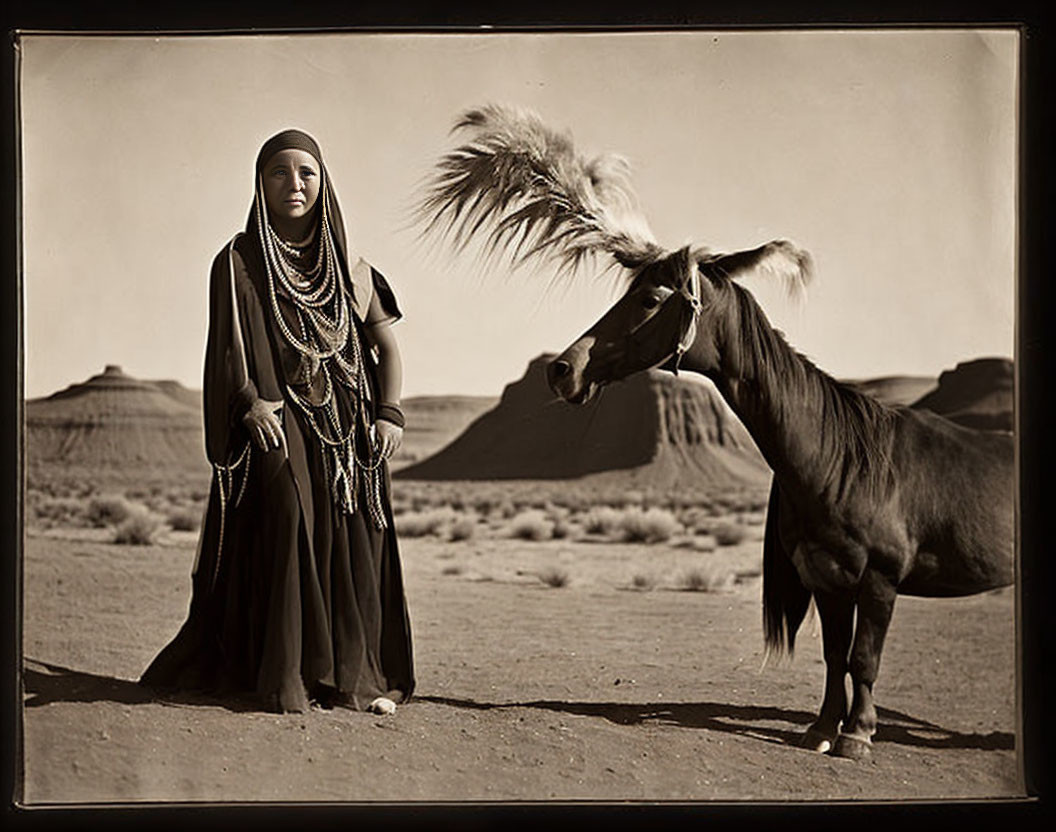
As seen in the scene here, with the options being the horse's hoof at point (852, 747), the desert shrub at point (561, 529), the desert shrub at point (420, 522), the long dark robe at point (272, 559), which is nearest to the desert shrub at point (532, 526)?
the desert shrub at point (561, 529)

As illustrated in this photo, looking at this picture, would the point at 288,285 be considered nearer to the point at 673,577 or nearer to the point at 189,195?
the point at 189,195

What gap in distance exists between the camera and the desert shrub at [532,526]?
6.90 ft

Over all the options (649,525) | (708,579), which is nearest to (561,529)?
(649,525)

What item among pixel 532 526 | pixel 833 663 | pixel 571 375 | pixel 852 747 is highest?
pixel 571 375

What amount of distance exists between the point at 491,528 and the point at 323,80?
824 mm

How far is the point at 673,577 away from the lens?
210 centimetres

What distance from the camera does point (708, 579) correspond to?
2100 millimetres

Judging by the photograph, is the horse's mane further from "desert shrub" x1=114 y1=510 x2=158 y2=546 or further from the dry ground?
"desert shrub" x1=114 y1=510 x2=158 y2=546

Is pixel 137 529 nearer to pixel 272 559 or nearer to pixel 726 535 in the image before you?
pixel 272 559

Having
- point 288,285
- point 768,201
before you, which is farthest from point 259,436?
point 768,201

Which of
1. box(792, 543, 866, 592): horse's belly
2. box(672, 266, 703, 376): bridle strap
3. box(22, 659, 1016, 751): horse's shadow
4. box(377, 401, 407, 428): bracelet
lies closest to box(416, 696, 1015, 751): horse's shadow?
box(22, 659, 1016, 751): horse's shadow

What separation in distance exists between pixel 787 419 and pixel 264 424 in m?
0.87

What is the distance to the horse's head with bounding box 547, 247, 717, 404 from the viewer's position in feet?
6.68

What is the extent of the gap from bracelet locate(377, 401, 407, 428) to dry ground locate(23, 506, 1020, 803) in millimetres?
218
